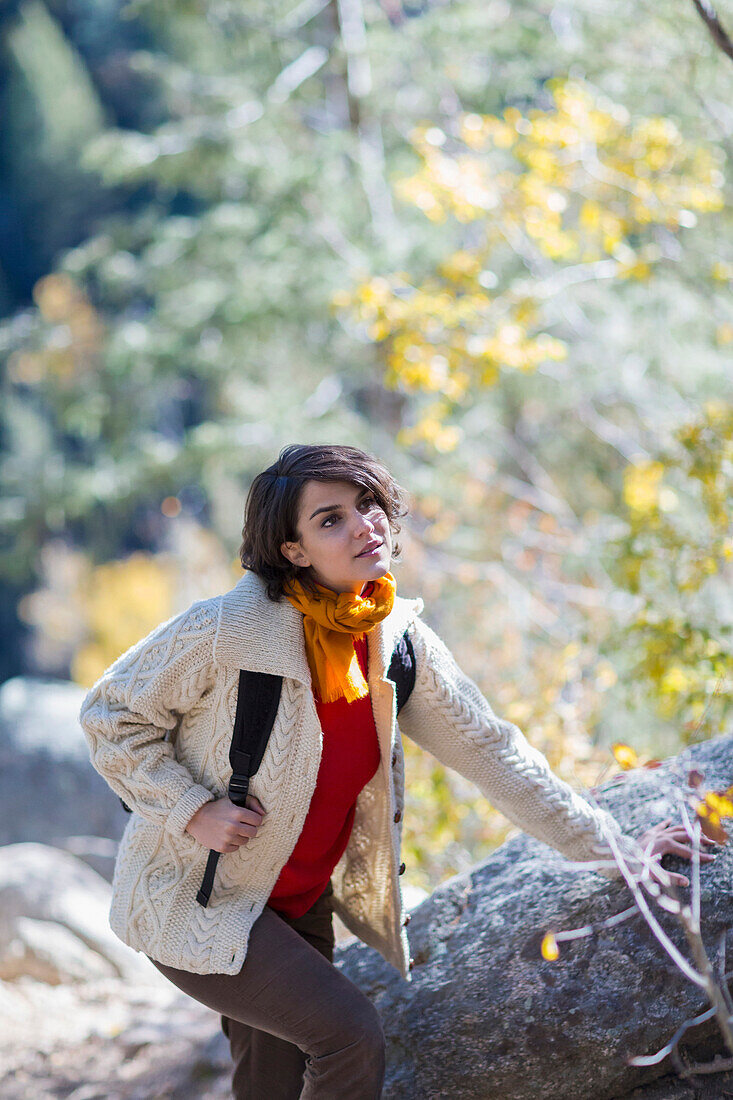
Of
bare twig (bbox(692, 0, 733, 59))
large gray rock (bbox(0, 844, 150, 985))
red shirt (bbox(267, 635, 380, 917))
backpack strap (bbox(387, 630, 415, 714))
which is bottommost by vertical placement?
large gray rock (bbox(0, 844, 150, 985))

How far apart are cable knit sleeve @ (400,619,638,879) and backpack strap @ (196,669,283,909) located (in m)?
0.40

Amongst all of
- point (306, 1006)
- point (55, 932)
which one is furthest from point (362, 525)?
point (55, 932)

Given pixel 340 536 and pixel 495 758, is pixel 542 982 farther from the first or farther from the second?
pixel 340 536

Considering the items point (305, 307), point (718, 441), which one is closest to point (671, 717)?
point (718, 441)

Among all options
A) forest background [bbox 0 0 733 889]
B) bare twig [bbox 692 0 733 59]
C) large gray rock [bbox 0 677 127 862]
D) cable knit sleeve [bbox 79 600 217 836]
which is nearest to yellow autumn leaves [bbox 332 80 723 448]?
forest background [bbox 0 0 733 889]

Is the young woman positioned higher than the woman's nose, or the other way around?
the woman's nose

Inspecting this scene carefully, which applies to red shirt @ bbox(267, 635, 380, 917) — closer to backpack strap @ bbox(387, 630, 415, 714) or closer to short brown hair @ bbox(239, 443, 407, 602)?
backpack strap @ bbox(387, 630, 415, 714)

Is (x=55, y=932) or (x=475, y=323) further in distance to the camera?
(x=475, y=323)

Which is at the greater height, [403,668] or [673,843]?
[403,668]

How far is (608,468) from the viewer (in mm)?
12047

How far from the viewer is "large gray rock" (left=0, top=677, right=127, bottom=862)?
30.0 feet

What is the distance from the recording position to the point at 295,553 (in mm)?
2154

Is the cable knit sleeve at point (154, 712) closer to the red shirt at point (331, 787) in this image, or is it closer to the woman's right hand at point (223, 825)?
the woman's right hand at point (223, 825)

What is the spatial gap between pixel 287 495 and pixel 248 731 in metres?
0.50
